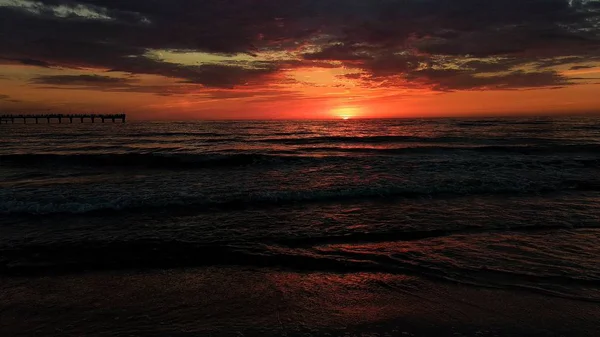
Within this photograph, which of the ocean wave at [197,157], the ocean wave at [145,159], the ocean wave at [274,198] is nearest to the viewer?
the ocean wave at [274,198]

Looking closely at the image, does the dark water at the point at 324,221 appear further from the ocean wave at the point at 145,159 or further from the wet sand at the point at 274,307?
the ocean wave at the point at 145,159

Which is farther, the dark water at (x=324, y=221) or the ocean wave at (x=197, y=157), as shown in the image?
the ocean wave at (x=197, y=157)

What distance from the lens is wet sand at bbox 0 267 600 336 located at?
4.43 meters

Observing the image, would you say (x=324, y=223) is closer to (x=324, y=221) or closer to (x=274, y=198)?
(x=324, y=221)

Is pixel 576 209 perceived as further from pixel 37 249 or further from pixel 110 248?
pixel 37 249

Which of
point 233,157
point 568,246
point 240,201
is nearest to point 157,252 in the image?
point 240,201

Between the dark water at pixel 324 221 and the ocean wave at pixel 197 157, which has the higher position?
the ocean wave at pixel 197 157

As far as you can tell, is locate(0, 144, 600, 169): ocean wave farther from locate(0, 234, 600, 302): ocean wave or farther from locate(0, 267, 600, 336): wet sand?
locate(0, 267, 600, 336): wet sand

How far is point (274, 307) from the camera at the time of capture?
5008mm

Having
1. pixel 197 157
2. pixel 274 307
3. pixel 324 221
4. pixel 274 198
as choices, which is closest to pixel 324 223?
pixel 324 221

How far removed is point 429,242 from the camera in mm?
7703

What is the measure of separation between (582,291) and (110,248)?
8244 mm

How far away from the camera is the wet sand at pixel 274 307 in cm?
443

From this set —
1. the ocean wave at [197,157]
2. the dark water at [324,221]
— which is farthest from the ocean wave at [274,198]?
the ocean wave at [197,157]
